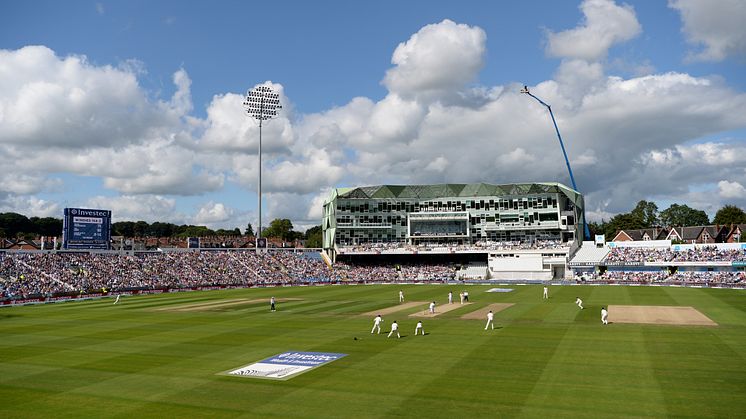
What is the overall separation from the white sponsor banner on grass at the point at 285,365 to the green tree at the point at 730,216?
140 meters

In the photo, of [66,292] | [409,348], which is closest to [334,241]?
[66,292]

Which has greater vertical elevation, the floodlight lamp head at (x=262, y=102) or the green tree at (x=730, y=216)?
the floodlight lamp head at (x=262, y=102)

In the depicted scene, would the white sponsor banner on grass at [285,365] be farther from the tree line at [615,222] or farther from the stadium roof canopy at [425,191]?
the tree line at [615,222]

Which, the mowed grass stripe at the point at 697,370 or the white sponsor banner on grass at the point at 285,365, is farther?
the white sponsor banner on grass at the point at 285,365

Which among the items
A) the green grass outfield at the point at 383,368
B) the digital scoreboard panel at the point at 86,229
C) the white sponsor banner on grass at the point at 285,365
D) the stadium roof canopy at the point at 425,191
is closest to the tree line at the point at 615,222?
the stadium roof canopy at the point at 425,191

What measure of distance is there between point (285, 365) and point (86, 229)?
6223 centimetres

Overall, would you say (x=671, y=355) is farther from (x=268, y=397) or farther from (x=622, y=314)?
(x=268, y=397)

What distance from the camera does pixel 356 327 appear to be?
3438 cm

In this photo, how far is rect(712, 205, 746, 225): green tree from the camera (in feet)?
421

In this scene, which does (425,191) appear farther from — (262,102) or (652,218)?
(652,218)

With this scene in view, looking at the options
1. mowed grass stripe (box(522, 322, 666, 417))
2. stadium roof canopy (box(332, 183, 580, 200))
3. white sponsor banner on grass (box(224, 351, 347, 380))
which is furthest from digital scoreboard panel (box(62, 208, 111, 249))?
mowed grass stripe (box(522, 322, 666, 417))

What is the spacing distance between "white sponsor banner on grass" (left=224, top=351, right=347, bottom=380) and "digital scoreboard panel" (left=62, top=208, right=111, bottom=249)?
195 feet

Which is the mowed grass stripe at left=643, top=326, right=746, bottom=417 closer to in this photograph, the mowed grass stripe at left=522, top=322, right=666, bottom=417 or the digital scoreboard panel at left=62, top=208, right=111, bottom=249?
the mowed grass stripe at left=522, top=322, right=666, bottom=417

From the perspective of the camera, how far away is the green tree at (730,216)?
12825 centimetres
